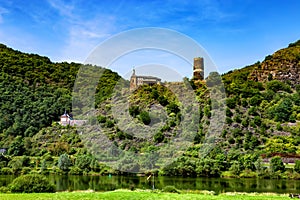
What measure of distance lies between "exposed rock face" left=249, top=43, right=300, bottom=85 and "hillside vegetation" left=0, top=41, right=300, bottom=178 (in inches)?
6.8

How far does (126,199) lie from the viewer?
56.7 feet

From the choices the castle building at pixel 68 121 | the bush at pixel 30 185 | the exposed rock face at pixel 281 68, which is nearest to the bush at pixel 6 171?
the castle building at pixel 68 121

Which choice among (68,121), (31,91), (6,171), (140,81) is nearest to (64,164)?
(6,171)

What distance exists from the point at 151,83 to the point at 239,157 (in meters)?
20.7

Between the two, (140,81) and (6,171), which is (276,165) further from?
(6,171)

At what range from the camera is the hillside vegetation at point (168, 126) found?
42.9 m

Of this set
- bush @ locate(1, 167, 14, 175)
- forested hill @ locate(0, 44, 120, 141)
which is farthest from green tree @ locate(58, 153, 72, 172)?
forested hill @ locate(0, 44, 120, 141)

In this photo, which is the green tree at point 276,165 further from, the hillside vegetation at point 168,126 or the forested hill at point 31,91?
the forested hill at point 31,91

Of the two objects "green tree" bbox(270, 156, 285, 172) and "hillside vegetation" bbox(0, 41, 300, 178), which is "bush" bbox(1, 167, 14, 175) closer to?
"hillside vegetation" bbox(0, 41, 300, 178)

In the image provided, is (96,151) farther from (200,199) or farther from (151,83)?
(200,199)

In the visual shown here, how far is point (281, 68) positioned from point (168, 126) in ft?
118

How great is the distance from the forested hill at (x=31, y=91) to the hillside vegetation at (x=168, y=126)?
216mm

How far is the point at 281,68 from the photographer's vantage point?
7475 centimetres

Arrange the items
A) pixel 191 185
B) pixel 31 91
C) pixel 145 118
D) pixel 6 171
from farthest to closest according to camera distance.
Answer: pixel 31 91 → pixel 145 118 → pixel 6 171 → pixel 191 185
